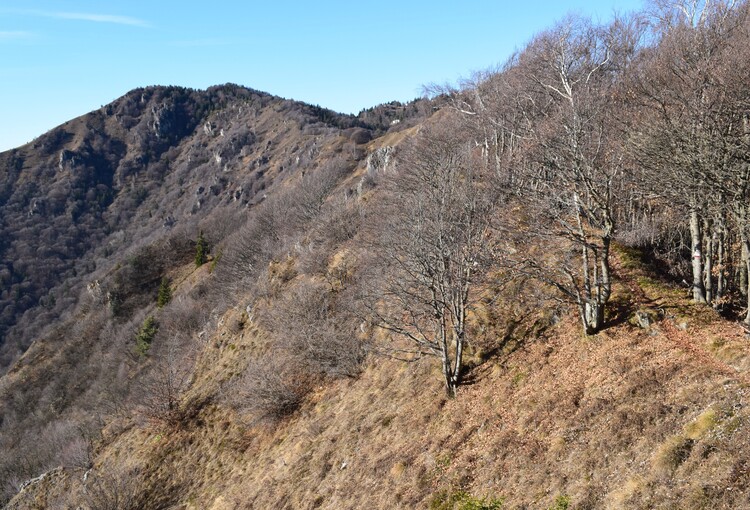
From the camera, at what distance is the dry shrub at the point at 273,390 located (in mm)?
23844

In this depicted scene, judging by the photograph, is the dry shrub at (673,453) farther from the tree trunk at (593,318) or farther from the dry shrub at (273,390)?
the dry shrub at (273,390)

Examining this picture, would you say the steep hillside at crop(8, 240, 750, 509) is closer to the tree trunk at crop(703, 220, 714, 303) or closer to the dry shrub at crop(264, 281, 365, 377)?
the tree trunk at crop(703, 220, 714, 303)

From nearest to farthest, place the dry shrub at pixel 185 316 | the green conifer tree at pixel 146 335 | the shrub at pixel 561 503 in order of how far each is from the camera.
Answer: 1. the shrub at pixel 561 503
2. the dry shrub at pixel 185 316
3. the green conifer tree at pixel 146 335

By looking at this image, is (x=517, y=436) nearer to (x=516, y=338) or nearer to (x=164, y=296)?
(x=516, y=338)

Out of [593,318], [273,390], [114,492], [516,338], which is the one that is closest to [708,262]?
[593,318]

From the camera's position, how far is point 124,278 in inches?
3612

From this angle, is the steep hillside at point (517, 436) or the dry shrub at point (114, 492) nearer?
the steep hillside at point (517, 436)

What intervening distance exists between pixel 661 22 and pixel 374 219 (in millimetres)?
25359

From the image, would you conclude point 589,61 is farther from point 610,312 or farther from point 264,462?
point 264,462

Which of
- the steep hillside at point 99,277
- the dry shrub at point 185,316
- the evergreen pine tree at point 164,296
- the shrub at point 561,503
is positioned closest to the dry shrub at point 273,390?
the shrub at point 561,503

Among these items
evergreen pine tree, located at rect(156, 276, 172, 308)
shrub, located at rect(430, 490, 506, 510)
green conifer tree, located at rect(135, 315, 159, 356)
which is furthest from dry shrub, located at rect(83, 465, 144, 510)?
A: evergreen pine tree, located at rect(156, 276, 172, 308)

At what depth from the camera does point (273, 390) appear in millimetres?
24031

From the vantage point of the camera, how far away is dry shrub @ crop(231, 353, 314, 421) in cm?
2384

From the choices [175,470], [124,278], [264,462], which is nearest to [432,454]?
[264,462]
